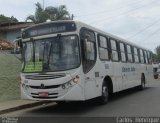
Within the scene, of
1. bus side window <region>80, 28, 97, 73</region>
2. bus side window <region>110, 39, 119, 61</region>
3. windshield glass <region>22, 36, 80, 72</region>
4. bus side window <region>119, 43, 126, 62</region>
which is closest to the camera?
windshield glass <region>22, 36, 80, 72</region>

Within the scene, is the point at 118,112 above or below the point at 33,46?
below

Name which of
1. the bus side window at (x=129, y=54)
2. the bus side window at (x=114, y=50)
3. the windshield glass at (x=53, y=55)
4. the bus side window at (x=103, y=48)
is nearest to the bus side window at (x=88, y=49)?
the windshield glass at (x=53, y=55)

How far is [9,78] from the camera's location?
18625mm

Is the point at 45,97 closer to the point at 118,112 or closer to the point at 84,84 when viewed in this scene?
the point at 84,84

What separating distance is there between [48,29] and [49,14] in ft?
104

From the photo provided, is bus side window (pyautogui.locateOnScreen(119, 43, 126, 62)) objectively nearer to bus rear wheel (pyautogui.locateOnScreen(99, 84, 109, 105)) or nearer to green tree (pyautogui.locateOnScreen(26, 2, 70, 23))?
bus rear wheel (pyautogui.locateOnScreen(99, 84, 109, 105))

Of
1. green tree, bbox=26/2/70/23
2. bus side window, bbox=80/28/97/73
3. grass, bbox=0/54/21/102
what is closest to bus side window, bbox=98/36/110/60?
bus side window, bbox=80/28/97/73

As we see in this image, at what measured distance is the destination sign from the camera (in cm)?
1255

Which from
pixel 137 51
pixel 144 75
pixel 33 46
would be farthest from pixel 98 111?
pixel 144 75

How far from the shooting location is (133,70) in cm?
2039

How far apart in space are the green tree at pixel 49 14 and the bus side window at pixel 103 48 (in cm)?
2740

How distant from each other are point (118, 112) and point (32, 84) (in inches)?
121

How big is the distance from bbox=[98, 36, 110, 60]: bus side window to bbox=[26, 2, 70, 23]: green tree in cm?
2740

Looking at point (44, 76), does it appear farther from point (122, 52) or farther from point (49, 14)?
point (49, 14)
